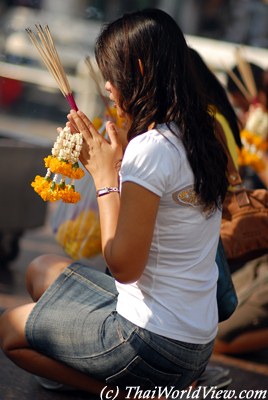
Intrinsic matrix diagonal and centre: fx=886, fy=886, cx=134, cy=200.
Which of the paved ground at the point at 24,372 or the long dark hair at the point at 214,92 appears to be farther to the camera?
the long dark hair at the point at 214,92

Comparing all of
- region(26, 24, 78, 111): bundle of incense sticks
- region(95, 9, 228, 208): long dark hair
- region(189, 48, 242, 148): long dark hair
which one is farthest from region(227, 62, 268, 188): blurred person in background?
region(95, 9, 228, 208): long dark hair

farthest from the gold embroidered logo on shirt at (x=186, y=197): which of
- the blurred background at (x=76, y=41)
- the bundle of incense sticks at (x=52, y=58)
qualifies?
the blurred background at (x=76, y=41)

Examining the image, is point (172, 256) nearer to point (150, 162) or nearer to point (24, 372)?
point (150, 162)

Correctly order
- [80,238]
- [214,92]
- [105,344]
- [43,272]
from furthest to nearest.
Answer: [80,238]
[214,92]
[43,272]
[105,344]

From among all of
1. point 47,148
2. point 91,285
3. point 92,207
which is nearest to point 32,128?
point 47,148

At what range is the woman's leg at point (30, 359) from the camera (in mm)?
2986

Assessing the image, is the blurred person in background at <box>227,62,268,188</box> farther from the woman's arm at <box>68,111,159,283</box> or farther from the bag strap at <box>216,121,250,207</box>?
the woman's arm at <box>68,111,159,283</box>

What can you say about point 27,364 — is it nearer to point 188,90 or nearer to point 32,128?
point 188,90

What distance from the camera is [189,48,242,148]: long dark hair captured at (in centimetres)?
377

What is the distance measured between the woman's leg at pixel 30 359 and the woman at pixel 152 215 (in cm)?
7

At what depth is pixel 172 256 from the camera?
9.02ft

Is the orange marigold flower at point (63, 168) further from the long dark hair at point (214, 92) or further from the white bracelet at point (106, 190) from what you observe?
the long dark hair at point (214, 92)

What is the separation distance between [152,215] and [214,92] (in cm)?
137


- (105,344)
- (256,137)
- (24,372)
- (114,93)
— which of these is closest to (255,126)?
(256,137)
